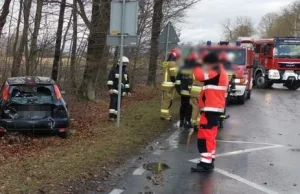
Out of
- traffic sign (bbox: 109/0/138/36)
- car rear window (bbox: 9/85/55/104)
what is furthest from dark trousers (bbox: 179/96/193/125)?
car rear window (bbox: 9/85/55/104)

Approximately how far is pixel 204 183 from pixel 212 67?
71.1 inches

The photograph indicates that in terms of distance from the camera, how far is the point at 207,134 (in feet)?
22.8

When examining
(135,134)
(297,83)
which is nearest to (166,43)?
(135,134)

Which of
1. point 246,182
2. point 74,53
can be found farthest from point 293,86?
point 246,182

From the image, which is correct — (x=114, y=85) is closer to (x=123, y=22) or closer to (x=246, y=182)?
(x=123, y=22)

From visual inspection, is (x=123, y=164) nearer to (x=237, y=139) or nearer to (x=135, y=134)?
(x=135, y=134)

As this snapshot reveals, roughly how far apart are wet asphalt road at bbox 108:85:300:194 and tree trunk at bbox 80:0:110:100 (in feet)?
18.7

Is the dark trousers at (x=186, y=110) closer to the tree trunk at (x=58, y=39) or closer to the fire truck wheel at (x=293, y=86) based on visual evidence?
the tree trunk at (x=58, y=39)

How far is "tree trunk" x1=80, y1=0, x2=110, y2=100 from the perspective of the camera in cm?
1511

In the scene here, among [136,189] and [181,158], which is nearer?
[136,189]

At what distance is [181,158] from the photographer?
7.97m

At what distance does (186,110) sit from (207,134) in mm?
4199

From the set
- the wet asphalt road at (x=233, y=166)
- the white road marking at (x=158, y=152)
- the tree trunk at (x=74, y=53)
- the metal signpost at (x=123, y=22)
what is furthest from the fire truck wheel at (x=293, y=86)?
the white road marking at (x=158, y=152)

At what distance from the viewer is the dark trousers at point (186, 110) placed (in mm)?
11023
